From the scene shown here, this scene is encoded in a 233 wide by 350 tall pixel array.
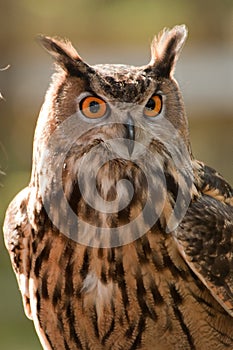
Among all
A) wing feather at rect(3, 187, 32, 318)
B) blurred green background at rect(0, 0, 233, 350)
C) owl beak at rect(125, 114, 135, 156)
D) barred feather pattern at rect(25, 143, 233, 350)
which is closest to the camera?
owl beak at rect(125, 114, 135, 156)

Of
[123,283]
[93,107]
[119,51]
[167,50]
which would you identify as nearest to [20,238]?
[123,283]

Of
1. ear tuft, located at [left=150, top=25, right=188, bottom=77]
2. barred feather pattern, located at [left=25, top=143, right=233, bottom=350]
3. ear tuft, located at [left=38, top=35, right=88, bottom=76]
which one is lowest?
barred feather pattern, located at [left=25, top=143, right=233, bottom=350]

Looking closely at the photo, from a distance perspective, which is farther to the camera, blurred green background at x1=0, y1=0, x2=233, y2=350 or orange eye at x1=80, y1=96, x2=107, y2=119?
blurred green background at x1=0, y1=0, x2=233, y2=350

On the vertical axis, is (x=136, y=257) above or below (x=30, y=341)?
above

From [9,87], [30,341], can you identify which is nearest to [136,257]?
[30,341]

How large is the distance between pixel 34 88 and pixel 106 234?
433 cm

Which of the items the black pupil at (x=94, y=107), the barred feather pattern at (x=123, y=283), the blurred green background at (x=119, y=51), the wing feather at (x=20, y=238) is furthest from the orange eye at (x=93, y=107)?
the blurred green background at (x=119, y=51)

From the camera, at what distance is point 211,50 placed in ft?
22.1

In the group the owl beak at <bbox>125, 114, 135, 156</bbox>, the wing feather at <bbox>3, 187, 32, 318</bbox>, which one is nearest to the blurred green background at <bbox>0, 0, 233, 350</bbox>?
the wing feather at <bbox>3, 187, 32, 318</bbox>

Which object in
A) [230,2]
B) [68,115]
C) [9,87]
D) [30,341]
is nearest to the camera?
[68,115]

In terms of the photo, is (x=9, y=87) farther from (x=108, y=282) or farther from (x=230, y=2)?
(x=108, y=282)

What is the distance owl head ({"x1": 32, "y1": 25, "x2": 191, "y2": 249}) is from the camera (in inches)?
97.7

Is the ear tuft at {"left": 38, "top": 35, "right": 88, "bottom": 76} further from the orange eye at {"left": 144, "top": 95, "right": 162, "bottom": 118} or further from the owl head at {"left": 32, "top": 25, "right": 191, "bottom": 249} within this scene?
the orange eye at {"left": 144, "top": 95, "right": 162, "bottom": 118}

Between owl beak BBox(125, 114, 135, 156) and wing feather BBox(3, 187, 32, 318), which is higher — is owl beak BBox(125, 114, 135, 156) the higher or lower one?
the higher one
